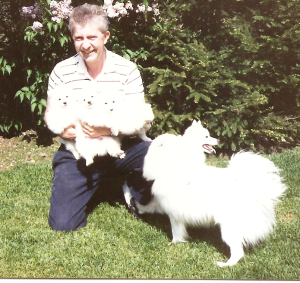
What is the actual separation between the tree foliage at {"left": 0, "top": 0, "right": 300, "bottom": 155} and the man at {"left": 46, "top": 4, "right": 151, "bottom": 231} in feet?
2.76

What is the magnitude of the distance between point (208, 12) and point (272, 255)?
242 centimetres

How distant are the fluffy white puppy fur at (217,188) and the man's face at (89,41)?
3.21 ft

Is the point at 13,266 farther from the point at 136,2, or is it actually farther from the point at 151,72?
the point at 136,2

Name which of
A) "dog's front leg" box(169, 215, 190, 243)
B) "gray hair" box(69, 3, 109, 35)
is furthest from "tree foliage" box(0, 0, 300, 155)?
"dog's front leg" box(169, 215, 190, 243)

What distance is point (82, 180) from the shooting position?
290cm

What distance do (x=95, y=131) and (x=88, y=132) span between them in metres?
0.06

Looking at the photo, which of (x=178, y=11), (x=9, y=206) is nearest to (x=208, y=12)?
(x=178, y=11)

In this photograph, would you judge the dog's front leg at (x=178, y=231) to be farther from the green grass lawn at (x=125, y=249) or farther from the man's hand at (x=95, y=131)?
the man's hand at (x=95, y=131)

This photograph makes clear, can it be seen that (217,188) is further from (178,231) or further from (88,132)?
(88,132)

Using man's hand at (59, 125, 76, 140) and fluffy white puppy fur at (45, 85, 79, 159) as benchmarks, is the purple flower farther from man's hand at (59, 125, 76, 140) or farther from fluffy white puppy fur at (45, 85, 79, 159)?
man's hand at (59, 125, 76, 140)

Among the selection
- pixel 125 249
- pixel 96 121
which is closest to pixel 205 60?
pixel 96 121

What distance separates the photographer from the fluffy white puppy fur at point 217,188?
2146mm

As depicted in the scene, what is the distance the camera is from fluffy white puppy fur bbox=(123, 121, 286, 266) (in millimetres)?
2146

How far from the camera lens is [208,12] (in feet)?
11.5
